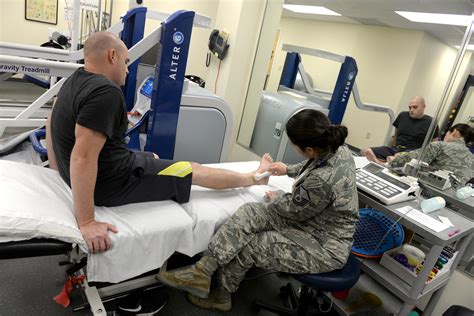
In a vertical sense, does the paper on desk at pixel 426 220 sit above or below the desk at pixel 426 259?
above

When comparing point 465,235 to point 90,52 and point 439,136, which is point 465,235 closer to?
point 439,136

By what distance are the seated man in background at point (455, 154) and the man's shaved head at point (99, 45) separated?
1824 mm

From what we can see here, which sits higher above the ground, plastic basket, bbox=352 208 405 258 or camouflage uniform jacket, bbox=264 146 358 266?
camouflage uniform jacket, bbox=264 146 358 266

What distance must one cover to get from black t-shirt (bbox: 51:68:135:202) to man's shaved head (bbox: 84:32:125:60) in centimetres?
7

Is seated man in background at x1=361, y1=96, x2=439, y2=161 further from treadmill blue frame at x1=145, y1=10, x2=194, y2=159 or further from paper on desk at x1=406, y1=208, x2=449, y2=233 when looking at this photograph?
treadmill blue frame at x1=145, y1=10, x2=194, y2=159

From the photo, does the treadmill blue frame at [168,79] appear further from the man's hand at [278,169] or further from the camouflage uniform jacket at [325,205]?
the camouflage uniform jacket at [325,205]

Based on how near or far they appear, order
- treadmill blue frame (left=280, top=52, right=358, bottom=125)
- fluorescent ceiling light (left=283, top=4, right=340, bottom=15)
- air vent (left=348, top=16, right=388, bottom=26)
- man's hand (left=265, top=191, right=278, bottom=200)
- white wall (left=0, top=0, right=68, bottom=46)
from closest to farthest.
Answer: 1. man's hand (left=265, top=191, right=278, bottom=200)
2. treadmill blue frame (left=280, top=52, right=358, bottom=125)
3. white wall (left=0, top=0, right=68, bottom=46)
4. fluorescent ceiling light (left=283, top=4, right=340, bottom=15)
5. air vent (left=348, top=16, right=388, bottom=26)

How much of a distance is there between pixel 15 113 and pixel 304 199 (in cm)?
226

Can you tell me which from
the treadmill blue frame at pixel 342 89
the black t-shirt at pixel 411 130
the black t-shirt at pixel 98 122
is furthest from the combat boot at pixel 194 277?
the treadmill blue frame at pixel 342 89

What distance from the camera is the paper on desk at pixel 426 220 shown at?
138 cm

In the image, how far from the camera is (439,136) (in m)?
1.95

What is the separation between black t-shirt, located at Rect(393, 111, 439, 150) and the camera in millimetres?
2150

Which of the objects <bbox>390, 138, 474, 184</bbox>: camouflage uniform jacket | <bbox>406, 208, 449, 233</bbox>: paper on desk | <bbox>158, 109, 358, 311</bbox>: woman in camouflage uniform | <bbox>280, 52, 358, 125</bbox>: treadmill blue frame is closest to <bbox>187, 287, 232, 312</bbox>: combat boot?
<bbox>158, 109, 358, 311</bbox>: woman in camouflage uniform

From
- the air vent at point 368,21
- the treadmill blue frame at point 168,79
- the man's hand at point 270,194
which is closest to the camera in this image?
the man's hand at point 270,194
